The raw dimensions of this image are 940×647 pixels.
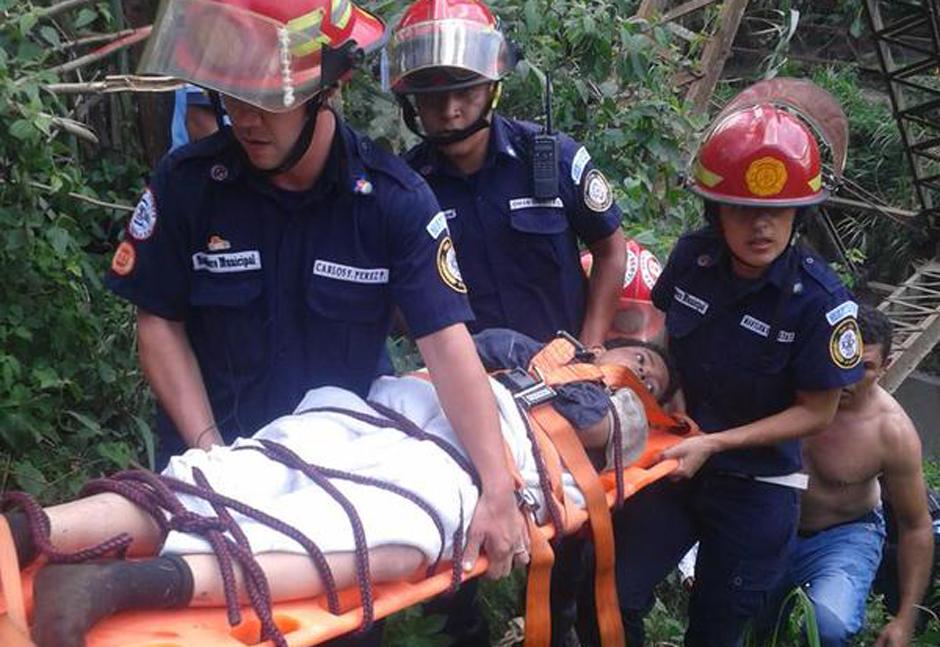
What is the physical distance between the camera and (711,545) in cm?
343

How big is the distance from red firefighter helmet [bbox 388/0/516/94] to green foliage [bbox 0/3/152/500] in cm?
91

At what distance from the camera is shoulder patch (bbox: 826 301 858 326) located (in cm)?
311

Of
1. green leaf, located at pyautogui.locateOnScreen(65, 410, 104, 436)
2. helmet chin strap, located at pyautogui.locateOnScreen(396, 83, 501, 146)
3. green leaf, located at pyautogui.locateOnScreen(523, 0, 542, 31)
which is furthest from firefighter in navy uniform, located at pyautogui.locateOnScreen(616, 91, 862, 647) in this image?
green leaf, located at pyautogui.locateOnScreen(65, 410, 104, 436)

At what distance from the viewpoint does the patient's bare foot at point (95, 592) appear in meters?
1.82

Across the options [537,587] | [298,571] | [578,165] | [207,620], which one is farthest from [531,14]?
[207,620]

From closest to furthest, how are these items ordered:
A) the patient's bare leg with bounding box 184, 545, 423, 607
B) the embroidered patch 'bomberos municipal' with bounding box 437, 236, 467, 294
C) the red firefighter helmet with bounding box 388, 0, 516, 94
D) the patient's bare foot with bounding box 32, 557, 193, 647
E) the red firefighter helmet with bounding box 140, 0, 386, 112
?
the patient's bare foot with bounding box 32, 557, 193, 647
the patient's bare leg with bounding box 184, 545, 423, 607
the red firefighter helmet with bounding box 140, 0, 386, 112
the embroidered patch 'bomberos municipal' with bounding box 437, 236, 467, 294
the red firefighter helmet with bounding box 388, 0, 516, 94

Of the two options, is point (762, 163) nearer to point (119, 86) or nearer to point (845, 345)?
point (845, 345)

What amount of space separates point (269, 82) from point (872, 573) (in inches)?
101

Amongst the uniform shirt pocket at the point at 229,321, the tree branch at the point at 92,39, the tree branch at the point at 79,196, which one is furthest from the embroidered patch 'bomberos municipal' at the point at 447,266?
the tree branch at the point at 92,39

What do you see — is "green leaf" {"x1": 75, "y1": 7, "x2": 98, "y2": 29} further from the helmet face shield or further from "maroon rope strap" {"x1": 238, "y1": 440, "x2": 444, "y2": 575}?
"maroon rope strap" {"x1": 238, "y1": 440, "x2": 444, "y2": 575}

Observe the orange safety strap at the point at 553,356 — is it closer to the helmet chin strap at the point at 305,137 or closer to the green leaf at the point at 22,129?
the helmet chin strap at the point at 305,137

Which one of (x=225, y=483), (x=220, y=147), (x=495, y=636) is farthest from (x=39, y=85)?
(x=495, y=636)

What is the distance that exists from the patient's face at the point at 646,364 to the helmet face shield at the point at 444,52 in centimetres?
84

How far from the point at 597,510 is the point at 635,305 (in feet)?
3.45
